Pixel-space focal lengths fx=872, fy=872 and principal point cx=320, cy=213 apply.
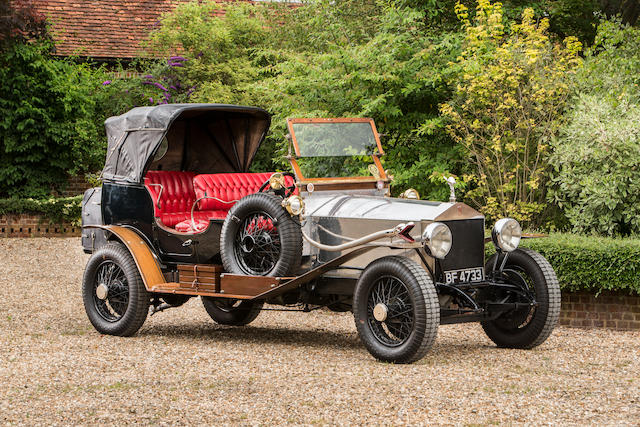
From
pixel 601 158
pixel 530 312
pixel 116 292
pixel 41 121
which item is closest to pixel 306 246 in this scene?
pixel 530 312

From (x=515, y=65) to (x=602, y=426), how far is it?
7961mm

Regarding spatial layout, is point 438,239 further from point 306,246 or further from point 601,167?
point 601,167

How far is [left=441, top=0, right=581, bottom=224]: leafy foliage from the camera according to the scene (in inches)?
470

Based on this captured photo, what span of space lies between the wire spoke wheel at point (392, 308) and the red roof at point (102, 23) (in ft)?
55.8

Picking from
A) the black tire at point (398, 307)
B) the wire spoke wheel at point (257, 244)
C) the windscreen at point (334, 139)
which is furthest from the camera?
the windscreen at point (334, 139)

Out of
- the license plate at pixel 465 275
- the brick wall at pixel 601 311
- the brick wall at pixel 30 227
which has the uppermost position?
the license plate at pixel 465 275

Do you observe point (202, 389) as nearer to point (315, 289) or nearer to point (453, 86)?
point (315, 289)

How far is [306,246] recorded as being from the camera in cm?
771

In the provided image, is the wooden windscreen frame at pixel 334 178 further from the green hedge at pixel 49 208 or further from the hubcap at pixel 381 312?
→ the green hedge at pixel 49 208

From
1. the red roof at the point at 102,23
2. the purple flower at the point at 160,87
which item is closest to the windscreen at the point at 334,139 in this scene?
the purple flower at the point at 160,87

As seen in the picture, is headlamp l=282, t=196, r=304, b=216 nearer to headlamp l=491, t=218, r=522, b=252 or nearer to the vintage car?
the vintage car

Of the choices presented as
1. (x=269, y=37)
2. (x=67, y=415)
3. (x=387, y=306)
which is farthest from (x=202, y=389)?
(x=269, y=37)

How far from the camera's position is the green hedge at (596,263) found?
8.95m

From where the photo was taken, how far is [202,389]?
5.95 meters
